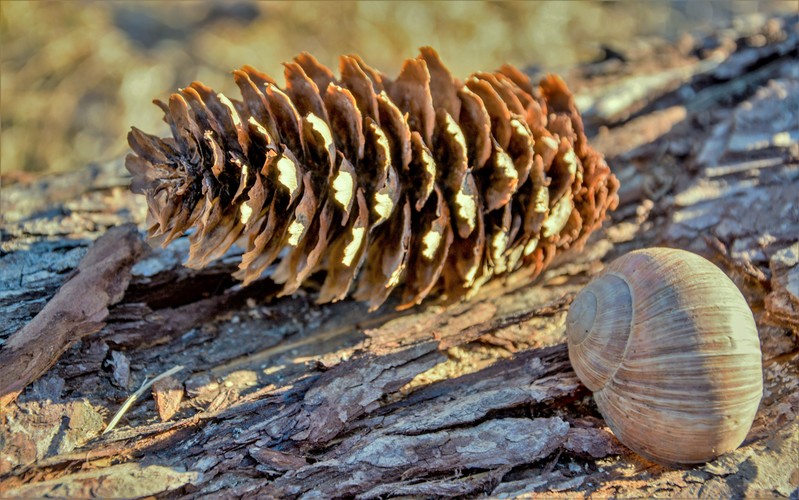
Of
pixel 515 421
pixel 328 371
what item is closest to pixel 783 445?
pixel 515 421

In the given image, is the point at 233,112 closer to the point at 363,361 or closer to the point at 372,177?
the point at 372,177

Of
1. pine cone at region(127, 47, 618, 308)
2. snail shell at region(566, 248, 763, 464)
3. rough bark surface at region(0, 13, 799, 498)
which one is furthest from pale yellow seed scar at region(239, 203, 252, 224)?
snail shell at region(566, 248, 763, 464)

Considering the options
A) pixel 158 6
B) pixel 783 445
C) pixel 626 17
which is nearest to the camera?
pixel 783 445

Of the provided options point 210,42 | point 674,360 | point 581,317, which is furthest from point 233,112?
point 210,42

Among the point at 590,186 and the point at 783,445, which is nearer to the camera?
the point at 783,445

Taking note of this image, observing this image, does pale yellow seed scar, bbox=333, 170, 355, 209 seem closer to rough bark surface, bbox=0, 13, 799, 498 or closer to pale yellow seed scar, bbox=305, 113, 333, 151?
pale yellow seed scar, bbox=305, 113, 333, 151

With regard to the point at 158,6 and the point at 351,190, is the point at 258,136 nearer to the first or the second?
the point at 351,190
